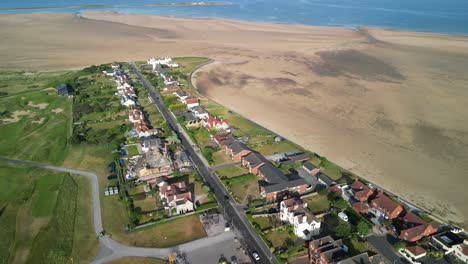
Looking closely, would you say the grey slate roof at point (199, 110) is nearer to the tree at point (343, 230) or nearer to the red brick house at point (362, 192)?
the red brick house at point (362, 192)

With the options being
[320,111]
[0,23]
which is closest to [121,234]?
[320,111]

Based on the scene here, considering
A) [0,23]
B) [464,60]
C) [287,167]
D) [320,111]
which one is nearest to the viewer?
[287,167]

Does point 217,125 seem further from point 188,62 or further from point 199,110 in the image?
point 188,62

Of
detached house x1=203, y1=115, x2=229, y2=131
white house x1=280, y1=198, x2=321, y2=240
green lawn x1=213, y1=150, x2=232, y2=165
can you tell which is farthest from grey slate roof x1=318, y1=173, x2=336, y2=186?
detached house x1=203, y1=115, x2=229, y2=131

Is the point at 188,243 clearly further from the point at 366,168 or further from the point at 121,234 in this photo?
the point at 366,168

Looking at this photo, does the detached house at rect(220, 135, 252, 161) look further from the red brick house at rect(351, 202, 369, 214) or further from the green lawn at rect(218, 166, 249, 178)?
the red brick house at rect(351, 202, 369, 214)

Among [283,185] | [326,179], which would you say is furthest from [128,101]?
[326,179]
